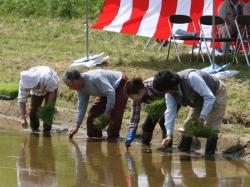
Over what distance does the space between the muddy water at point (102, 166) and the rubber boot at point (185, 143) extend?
17 centimetres

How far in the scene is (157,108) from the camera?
8641 millimetres

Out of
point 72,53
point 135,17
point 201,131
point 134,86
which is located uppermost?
point 134,86

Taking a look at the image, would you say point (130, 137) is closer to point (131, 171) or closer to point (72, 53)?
point (131, 171)

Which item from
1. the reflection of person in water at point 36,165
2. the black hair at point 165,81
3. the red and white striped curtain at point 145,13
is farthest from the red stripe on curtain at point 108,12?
the black hair at point 165,81

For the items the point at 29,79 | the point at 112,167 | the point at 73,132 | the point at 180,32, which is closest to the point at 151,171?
the point at 112,167

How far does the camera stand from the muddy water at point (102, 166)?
23.3 feet

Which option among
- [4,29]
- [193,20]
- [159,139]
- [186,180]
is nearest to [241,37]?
[193,20]

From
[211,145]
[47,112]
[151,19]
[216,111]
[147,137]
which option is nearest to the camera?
[216,111]

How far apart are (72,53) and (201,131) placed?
6892 millimetres

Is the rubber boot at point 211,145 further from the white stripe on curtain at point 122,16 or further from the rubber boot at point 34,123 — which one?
the white stripe on curtain at point 122,16

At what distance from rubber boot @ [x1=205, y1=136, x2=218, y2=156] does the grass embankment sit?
1.15m

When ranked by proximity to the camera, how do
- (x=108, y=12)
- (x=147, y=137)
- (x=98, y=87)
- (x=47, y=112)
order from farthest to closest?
(x=108, y=12) → (x=47, y=112) → (x=147, y=137) → (x=98, y=87)

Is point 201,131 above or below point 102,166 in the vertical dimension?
above

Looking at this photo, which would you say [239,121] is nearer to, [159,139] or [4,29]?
[159,139]
